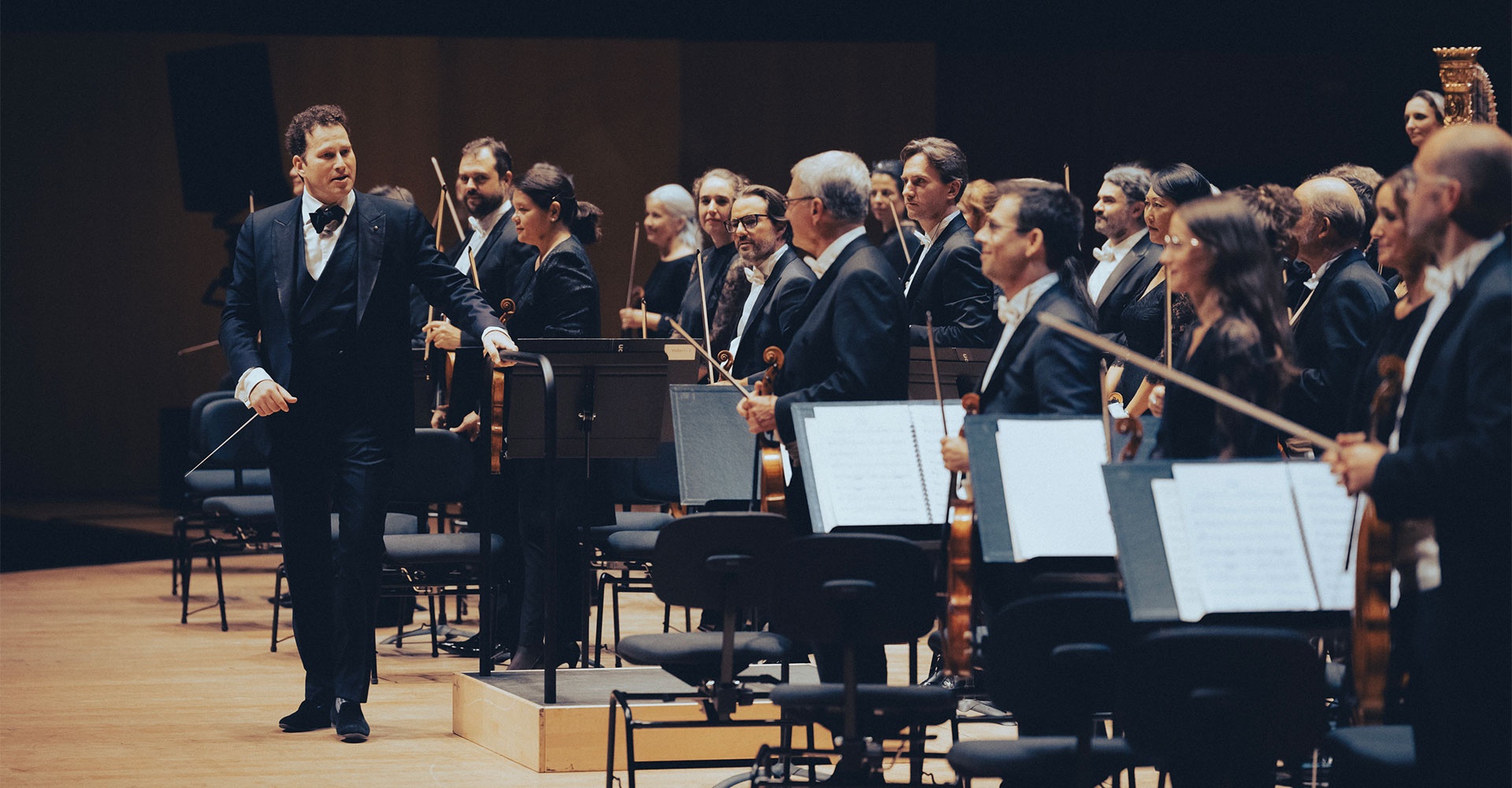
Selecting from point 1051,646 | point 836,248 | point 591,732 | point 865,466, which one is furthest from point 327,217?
point 1051,646

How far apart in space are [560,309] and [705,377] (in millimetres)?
469

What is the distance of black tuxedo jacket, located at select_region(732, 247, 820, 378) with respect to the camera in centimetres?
407

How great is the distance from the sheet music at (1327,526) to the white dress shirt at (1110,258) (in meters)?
2.07

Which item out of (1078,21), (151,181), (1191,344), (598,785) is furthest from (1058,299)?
(151,181)

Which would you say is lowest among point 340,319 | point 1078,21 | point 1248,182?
point 340,319

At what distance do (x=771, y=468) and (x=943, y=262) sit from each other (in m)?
1.44

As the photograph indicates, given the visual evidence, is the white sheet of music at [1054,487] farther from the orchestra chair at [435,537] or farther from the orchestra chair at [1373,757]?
the orchestra chair at [435,537]

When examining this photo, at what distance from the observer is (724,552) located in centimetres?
341

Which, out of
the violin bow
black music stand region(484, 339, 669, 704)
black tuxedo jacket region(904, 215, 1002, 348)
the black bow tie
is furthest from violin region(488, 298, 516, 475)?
the violin bow

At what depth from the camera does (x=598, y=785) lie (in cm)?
388

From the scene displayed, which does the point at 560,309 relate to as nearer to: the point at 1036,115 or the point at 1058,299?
the point at 1058,299

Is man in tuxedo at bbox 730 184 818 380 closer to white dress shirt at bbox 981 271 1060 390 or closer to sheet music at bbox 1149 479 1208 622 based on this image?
white dress shirt at bbox 981 271 1060 390

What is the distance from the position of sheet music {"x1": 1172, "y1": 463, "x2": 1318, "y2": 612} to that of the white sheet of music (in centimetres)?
39

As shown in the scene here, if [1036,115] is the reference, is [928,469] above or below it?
below
